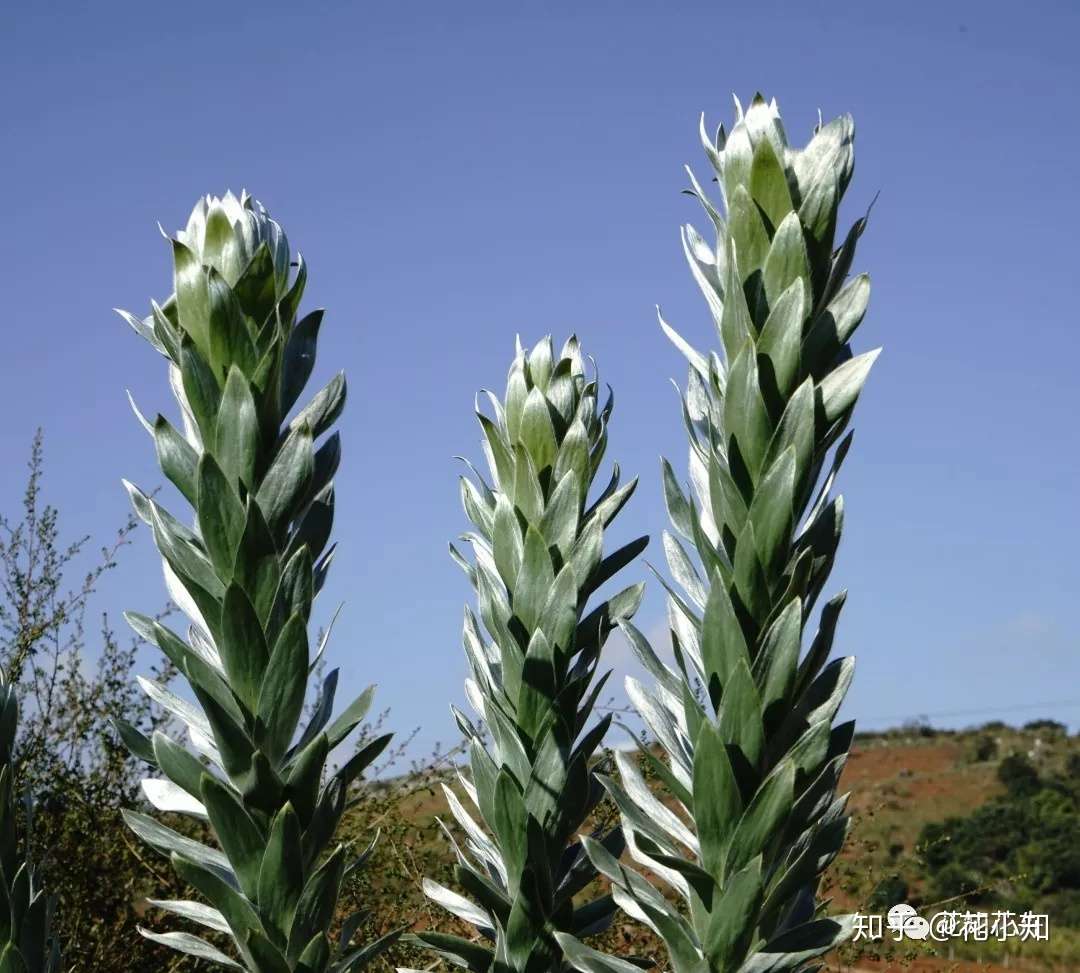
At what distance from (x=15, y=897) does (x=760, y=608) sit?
54.8 inches

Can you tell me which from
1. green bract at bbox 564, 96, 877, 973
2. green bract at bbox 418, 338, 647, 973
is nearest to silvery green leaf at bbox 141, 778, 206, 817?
green bract at bbox 418, 338, 647, 973

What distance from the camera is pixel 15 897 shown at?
2.14 metres

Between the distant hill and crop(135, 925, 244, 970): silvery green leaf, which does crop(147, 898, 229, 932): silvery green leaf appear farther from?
the distant hill

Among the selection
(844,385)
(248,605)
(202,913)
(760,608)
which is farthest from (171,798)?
(844,385)

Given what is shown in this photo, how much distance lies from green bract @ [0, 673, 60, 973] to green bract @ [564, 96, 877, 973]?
94 centimetres

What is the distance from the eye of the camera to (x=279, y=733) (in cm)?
212

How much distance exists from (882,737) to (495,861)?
170ft

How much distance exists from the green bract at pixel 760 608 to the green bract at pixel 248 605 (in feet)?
1.64

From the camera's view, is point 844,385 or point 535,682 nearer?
point 844,385

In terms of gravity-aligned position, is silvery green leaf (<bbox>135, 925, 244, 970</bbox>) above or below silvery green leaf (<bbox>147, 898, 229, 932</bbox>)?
below

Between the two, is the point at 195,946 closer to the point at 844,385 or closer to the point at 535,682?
the point at 535,682

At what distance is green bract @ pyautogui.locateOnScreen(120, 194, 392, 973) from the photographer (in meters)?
2.08

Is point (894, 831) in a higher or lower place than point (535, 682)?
higher

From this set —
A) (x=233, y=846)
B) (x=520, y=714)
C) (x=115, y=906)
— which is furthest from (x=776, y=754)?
(x=115, y=906)
